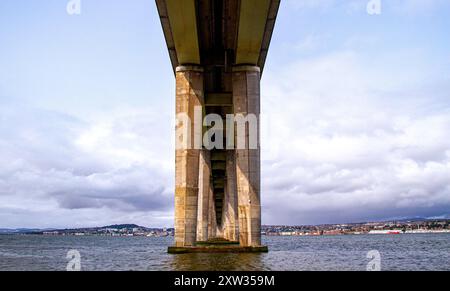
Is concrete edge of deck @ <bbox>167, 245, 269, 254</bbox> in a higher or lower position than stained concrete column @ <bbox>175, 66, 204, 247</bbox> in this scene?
lower

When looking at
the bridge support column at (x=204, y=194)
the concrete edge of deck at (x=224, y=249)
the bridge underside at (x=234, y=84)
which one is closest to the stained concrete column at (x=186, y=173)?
the bridge underside at (x=234, y=84)

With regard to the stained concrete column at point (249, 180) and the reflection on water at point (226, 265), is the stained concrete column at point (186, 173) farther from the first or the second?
the reflection on water at point (226, 265)

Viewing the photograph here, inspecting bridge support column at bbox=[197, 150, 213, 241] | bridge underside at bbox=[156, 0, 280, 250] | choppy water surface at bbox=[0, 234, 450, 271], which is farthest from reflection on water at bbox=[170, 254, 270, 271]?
bridge support column at bbox=[197, 150, 213, 241]

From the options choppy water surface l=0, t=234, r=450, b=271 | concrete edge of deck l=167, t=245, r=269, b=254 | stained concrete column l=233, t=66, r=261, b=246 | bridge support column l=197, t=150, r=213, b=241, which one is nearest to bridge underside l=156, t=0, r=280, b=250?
stained concrete column l=233, t=66, r=261, b=246

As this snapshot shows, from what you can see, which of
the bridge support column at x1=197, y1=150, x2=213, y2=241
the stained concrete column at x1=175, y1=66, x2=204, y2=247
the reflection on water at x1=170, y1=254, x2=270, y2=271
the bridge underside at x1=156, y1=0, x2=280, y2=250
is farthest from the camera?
the bridge support column at x1=197, y1=150, x2=213, y2=241

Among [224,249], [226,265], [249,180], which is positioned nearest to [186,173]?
[249,180]

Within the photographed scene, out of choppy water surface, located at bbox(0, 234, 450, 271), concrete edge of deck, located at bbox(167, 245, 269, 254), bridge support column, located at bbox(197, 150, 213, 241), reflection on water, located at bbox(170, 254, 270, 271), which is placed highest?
bridge support column, located at bbox(197, 150, 213, 241)

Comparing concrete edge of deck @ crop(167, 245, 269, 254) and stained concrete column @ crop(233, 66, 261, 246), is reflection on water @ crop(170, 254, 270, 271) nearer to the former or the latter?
concrete edge of deck @ crop(167, 245, 269, 254)

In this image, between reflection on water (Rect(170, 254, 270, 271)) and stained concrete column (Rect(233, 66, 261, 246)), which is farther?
stained concrete column (Rect(233, 66, 261, 246))

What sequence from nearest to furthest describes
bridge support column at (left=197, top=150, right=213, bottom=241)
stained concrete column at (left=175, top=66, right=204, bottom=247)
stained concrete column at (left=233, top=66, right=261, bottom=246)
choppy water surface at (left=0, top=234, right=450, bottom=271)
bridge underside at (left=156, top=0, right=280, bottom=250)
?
choppy water surface at (left=0, top=234, right=450, bottom=271) < bridge underside at (left=156, top=0, right=280, bottom=250) < stained concrete column at (left=233, top=66, right=261, bottom=246) < stained concrete column at (left=175, top=66, right=204, bottom=247) < bridge support column at (left=197, top=150, right=213, bottom=241)

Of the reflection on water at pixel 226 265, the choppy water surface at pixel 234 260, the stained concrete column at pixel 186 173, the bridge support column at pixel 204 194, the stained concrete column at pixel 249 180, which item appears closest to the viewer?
the reflection on water at pixel 226 265
